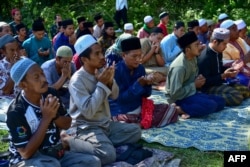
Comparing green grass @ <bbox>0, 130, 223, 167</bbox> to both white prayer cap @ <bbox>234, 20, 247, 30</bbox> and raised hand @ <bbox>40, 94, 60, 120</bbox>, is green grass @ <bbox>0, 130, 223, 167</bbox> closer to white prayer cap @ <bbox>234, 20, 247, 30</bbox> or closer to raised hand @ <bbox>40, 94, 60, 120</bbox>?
raised hand @ <bbox>40, 94, 60, 120</bbox>

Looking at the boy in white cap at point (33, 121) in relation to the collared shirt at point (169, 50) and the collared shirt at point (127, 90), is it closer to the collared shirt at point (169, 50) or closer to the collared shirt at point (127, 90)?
the collared shirt at point (127, 90)

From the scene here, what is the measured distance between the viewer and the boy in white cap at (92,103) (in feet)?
13.7

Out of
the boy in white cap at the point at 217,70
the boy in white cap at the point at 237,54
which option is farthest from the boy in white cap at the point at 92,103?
the boy in white cap at the point at 237,54

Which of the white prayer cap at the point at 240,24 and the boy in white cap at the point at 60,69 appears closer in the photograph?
the boy in white cap at the point at 60,69

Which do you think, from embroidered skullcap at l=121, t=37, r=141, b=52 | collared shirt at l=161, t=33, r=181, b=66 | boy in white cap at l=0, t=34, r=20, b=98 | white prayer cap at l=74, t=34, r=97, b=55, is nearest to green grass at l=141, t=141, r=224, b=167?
embroidered skullcap at l=121, t=37, r=141, b=52

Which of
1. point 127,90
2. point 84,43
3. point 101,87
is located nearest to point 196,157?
point 127,90

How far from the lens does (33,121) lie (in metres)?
3.47

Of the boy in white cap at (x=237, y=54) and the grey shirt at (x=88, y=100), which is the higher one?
the grey shirt at (x=88, y=100)

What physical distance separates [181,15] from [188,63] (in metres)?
9.11

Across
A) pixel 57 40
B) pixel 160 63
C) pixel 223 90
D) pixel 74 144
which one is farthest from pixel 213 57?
pixel 57 40

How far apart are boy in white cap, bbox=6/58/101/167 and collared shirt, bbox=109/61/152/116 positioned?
5.33ft

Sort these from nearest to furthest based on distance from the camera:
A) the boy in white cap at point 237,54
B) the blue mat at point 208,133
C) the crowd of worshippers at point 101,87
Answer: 1. the crowd of worshippers at point 101,87
2. the blue mat at point 208,133
3. the boy in white cap at point 237,54

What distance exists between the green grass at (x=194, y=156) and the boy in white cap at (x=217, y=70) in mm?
1813

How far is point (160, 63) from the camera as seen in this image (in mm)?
7691
